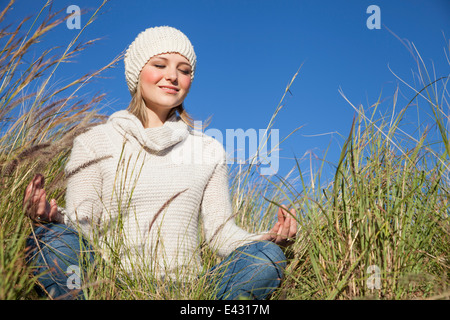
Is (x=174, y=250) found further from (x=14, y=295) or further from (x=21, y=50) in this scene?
(x=21, y=50)

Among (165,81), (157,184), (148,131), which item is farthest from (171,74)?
(157,184)

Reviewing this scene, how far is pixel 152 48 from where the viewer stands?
100 inches

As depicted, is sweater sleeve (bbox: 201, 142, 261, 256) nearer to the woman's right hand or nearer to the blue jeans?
the blue jeans

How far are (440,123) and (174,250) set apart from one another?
4.57ft

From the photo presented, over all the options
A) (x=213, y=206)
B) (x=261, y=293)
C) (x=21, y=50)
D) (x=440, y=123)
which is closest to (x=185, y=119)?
(x=213, y=206)

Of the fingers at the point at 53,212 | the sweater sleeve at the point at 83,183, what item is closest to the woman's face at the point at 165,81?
the sweater sleeve at the point at 83,183

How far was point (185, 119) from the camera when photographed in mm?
2686

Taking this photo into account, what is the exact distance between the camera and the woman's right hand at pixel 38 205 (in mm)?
1628

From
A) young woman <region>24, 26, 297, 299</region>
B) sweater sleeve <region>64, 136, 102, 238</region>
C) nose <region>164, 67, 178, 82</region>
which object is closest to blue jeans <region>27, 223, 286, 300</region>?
young woman <region>24, 26, 297, 299</region>

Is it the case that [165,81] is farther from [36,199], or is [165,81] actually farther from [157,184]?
[36,199]

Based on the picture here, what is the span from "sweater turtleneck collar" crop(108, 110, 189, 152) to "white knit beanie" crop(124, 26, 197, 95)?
0.91ft

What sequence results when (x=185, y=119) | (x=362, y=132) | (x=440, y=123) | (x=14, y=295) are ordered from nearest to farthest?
(x=14, y=295) → (x=440, y=123) → (x=362, y=132) → (x=185, y=119)

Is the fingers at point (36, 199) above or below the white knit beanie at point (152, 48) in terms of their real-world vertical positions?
below

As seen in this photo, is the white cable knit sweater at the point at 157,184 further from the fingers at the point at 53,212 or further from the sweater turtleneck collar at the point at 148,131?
the fingers at the point at 53,212
